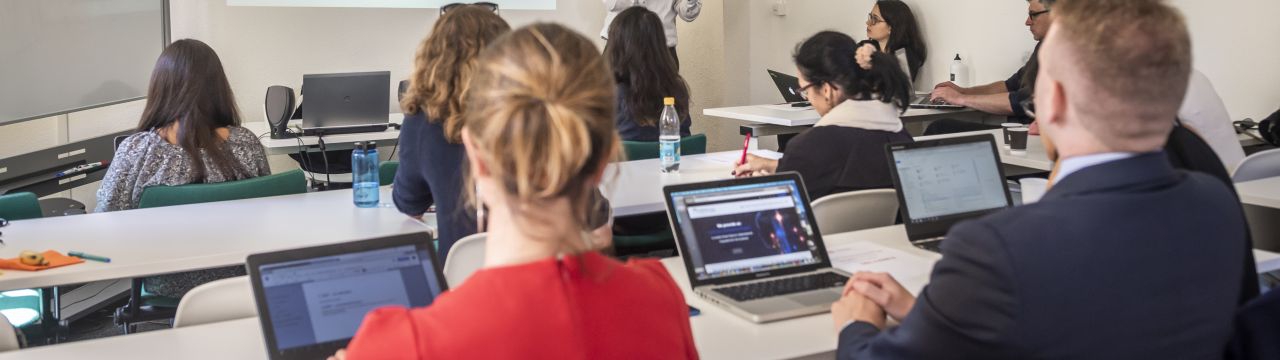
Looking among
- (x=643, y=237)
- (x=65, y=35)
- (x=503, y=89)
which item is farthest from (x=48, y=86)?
(x=503, y=89)

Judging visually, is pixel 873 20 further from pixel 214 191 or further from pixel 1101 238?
pixel 1101 238

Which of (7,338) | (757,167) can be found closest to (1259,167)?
(757,167)

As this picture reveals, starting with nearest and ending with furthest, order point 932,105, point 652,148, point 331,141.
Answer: point 652,148
point 331,141
point 932,105

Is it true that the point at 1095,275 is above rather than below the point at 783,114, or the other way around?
above

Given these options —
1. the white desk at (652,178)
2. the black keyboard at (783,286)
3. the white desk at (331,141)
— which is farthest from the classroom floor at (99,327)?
the black keyboard at (783,286)

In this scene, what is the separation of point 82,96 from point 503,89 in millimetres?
4830

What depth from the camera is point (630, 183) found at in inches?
140

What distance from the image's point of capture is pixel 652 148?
429 centimetres

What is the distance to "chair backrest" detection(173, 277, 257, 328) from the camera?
211 cm

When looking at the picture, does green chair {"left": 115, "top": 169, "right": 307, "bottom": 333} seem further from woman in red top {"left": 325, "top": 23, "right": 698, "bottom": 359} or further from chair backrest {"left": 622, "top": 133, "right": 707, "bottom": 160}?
woman in red top {"left": 325, "top": 23, "right": 698, "bottom": 359}

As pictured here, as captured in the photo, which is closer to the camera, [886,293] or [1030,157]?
[886,293]

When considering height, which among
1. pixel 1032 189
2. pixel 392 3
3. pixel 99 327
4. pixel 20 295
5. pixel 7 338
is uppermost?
pixel 392 3

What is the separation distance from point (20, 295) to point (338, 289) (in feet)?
6.66

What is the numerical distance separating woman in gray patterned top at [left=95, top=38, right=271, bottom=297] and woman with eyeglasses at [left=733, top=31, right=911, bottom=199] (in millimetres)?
1764
